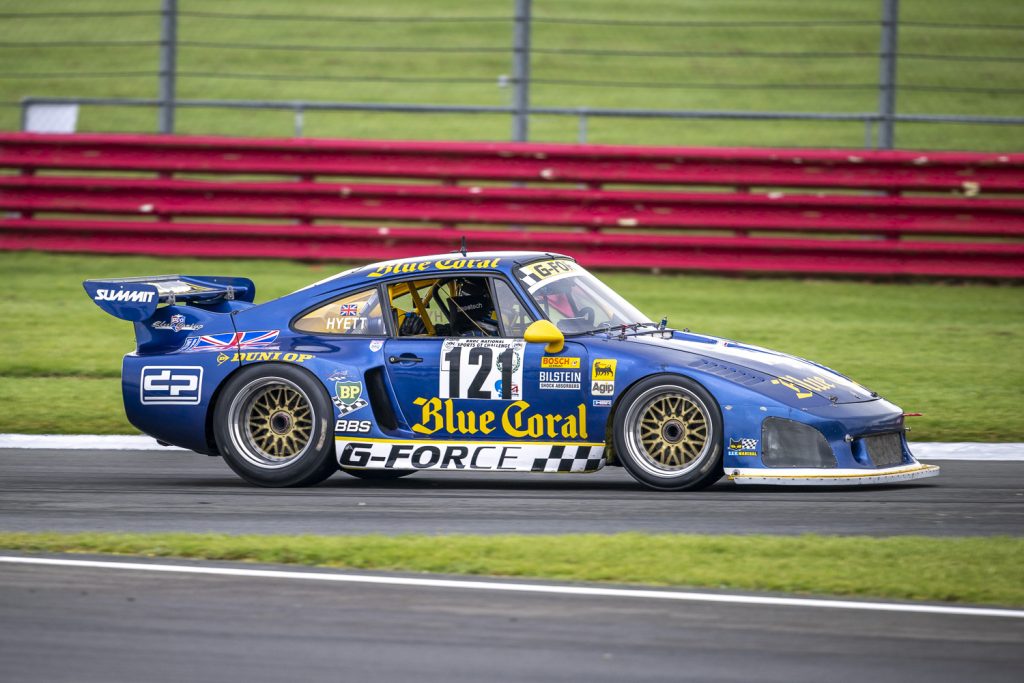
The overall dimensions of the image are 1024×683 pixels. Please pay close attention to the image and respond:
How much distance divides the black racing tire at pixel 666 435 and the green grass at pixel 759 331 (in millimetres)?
2768

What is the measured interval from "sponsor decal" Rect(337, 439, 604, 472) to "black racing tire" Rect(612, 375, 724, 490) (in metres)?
0.21

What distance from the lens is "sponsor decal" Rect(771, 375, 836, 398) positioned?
26.5ft

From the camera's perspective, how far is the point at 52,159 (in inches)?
726

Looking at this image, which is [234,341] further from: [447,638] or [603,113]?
[603,113]

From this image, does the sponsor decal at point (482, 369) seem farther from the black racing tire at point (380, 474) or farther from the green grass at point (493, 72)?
the green grass at point (493, 72)

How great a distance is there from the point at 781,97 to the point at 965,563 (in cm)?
2383

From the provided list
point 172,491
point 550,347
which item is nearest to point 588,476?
point 550,347

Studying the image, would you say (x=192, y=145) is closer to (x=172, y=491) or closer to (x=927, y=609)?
(x=172, y=491)

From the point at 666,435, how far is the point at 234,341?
260 centimetres

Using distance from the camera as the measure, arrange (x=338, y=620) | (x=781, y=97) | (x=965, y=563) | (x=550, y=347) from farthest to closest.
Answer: (x=781, y=97) → (x=550, y=347) → (x=965, y=563) → (x=338, y=620)

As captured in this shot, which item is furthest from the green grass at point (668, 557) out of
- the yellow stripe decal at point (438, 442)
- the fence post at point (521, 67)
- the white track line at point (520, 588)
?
the fence post at point (521, 67)

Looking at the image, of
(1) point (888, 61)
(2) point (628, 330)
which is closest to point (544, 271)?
(2) point (628, 330)

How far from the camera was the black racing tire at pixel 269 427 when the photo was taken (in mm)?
8672

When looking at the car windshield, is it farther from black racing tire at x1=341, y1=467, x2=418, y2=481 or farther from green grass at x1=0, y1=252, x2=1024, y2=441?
green grass at x1=0, y1=252, x2=1024, y2=441
